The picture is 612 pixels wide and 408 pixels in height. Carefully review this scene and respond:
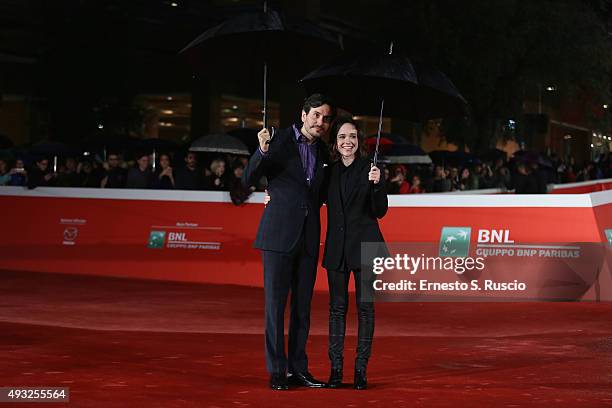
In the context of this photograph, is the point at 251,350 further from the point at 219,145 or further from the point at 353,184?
the point at 219,145

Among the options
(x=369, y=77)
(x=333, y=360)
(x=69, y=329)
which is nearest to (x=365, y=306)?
(x=333, y=360)

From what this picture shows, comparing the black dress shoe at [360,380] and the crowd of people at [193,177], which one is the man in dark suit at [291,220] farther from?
the crowd of people at [193,177]

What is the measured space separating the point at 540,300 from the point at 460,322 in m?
2.29

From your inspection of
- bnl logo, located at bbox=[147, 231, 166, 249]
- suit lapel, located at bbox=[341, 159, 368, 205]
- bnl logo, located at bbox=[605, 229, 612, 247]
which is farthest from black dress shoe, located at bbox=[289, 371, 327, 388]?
bnl logo, located at bbox=[147, 231, 166, 249]

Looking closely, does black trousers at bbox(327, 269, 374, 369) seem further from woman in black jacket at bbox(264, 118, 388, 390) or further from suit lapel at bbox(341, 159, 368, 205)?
suit lapel at bbox(341, 159, 368, 205)

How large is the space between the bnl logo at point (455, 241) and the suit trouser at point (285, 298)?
7.30 meters

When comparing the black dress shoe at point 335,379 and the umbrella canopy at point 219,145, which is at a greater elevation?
the umbrella canopy at point 219,145

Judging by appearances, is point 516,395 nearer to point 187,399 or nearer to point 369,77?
point 187,399

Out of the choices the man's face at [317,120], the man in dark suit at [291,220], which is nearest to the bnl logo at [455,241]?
the man in dark suit at [291,220]

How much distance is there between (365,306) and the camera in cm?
795

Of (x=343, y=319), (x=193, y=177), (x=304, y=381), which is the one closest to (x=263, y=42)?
(x=343, y=319)

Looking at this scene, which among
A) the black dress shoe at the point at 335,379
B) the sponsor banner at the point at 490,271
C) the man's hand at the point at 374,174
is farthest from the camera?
the sponsor banner at the point at 490,271

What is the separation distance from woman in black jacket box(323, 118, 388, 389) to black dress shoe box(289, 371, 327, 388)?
0.30 feet

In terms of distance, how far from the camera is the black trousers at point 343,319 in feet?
26.0
